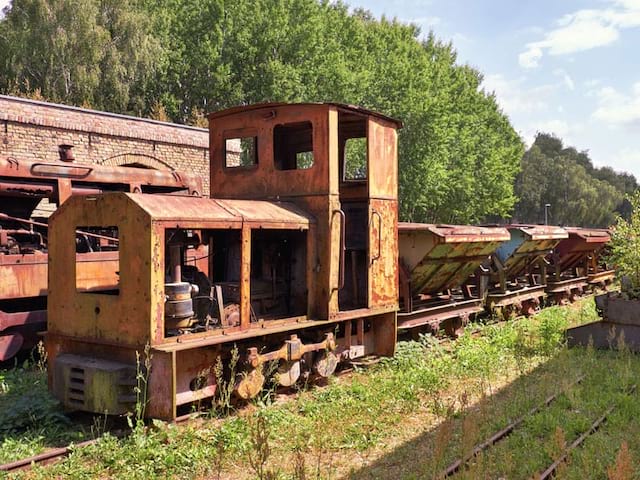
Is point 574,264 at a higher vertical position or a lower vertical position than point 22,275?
lower

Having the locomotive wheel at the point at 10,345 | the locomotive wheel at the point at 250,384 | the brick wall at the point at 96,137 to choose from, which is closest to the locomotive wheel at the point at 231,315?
the locomotive wheel at the point at 250,384

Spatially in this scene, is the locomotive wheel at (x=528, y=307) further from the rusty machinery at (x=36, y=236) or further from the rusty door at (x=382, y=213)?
the rusty machinery at (x=36, y=236)

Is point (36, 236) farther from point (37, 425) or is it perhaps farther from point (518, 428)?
point (518, 428)

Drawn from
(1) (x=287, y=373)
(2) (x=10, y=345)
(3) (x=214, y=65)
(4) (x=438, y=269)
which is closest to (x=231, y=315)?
(1) (x=287, y=373)

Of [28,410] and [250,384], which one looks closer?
[28,410]

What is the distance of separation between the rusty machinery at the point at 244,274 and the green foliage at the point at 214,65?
20334 millimetres

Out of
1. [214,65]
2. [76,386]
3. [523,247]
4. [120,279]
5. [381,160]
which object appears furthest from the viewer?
[214,65]

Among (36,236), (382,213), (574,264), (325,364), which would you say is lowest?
(325,364)

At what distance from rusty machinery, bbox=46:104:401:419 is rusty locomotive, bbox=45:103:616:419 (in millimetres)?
16

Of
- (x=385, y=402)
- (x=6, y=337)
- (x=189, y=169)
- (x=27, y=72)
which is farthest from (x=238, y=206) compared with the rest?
(x=27, y=72)

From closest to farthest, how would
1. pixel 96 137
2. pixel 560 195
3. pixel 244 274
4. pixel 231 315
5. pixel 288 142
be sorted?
pixel 244 274, pixel 231 315, pixel 288 142, pixel 96 137, pixel 560 195

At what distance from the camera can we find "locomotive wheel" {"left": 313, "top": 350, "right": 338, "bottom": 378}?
704cm

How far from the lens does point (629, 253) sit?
9.64 m

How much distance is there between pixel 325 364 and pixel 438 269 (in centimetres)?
339
